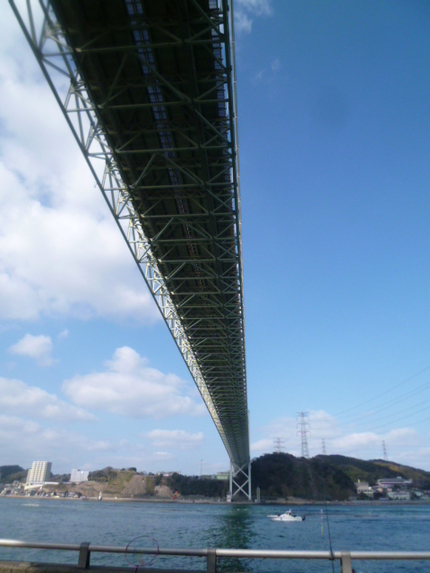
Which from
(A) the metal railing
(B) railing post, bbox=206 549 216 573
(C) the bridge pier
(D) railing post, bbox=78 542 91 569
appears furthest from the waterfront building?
(D) railing post, bbox=78 542 91 569

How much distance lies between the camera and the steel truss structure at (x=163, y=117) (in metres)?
8.80

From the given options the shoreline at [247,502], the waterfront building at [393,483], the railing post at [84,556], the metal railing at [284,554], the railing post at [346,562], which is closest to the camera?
the metal railing at [284,554]

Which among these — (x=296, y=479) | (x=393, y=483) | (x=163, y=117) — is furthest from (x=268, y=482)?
(x=163, y=117)

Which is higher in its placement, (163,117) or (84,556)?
(163,117)

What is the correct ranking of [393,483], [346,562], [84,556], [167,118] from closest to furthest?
[346,562] → [84,556] → [167,118] → [393,483]

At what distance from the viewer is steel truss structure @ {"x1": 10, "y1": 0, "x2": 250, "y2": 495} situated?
8805mm

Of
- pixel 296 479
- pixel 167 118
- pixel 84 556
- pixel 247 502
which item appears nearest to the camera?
pixel 84 556

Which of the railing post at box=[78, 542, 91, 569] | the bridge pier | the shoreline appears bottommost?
the shoreline

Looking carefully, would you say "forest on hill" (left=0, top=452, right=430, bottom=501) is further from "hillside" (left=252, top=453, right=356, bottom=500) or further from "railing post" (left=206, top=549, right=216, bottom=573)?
"railing post" (left=206, top=549, right=216, bottom=573)

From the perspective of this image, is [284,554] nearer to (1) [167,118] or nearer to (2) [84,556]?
(2) [84,556]

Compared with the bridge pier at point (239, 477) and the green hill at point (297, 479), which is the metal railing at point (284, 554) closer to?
Result: the bridge pier at point (239, 477)

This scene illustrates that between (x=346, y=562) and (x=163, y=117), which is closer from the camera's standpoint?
(x=346, y=562)

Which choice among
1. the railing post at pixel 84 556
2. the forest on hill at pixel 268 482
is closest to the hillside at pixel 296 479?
the forest on hill at pixel 268 482

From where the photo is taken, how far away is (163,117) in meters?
11.4
